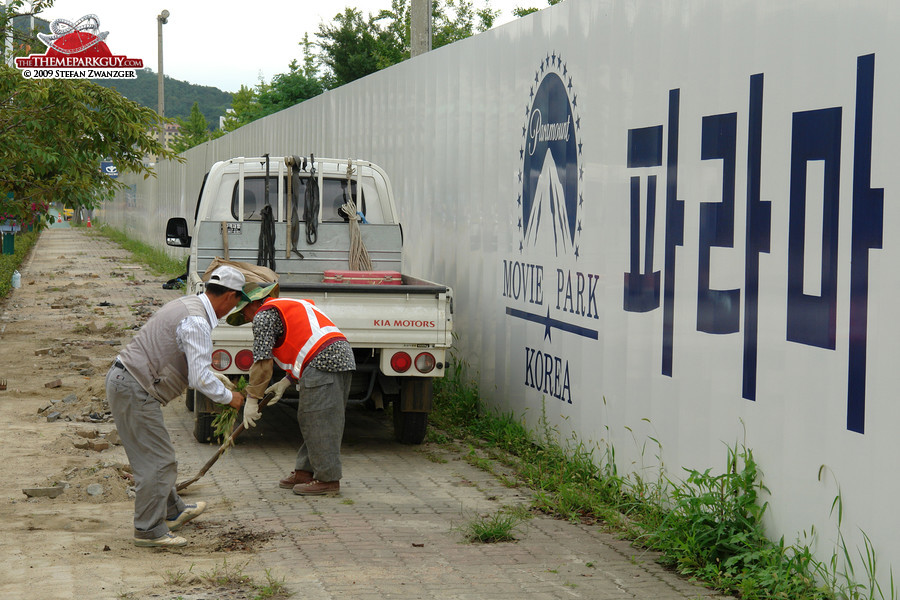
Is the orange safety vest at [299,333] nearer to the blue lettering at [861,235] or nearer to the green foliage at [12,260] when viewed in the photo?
the blue lettering at [861,235]

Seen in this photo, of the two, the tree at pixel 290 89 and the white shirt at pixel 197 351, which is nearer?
the white shirt at pixel 197 351

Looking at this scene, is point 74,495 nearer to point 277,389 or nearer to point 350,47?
point 277,389

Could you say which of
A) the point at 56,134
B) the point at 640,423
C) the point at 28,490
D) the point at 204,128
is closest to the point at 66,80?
the point at 56,134

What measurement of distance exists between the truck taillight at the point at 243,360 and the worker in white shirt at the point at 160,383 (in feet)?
6.62

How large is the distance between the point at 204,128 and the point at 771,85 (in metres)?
80.5

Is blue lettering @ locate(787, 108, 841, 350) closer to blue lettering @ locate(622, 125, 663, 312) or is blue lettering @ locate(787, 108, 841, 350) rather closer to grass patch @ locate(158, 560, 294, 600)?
blue lettering @ locate(622, 125, 663, 312)

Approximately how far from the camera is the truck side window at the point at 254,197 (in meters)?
10.3

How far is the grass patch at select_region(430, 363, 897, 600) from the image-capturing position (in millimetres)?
5082

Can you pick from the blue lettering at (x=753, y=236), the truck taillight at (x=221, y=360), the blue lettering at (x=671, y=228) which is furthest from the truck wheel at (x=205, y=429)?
the blue lettering at (x=753, y=236)

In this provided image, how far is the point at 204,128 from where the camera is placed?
271ft

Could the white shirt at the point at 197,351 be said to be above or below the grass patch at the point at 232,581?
above

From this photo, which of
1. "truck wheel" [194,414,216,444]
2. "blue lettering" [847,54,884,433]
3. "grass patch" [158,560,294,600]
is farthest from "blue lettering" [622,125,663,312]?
"truck wheel" [194,414,216,444]

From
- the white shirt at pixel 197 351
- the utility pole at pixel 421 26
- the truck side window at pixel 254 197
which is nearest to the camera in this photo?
the white shirt at pixel 197 351

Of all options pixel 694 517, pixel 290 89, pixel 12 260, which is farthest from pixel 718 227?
pixel 290 89
